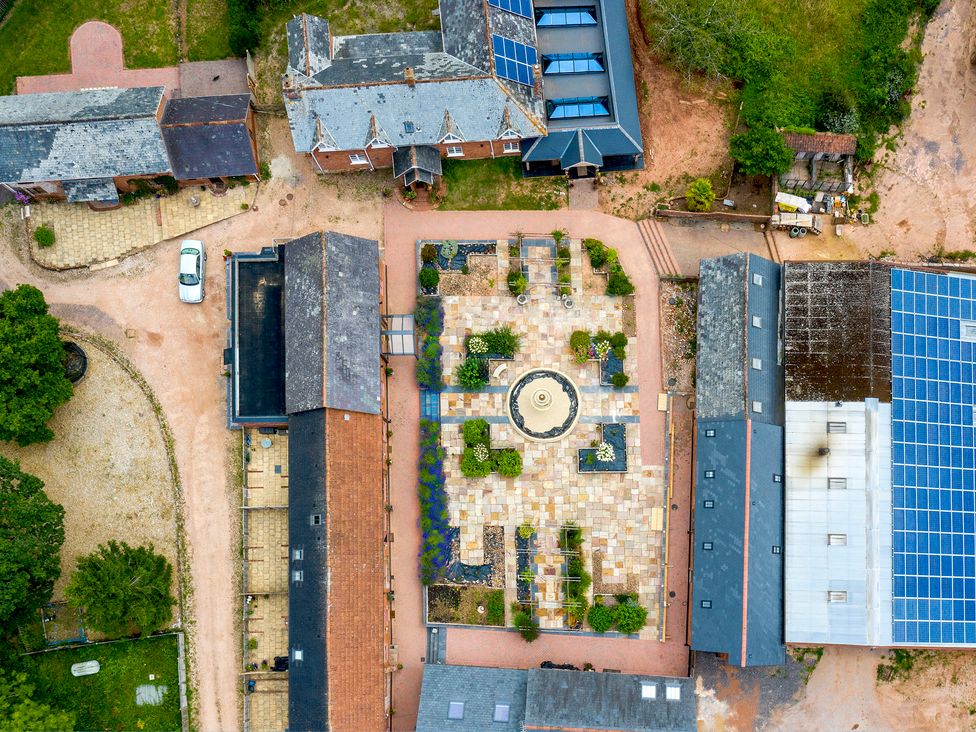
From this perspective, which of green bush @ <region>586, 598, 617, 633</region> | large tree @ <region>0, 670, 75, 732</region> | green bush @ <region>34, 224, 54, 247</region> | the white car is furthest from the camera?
green bush @ <region>34, 224, 54, 247</region>

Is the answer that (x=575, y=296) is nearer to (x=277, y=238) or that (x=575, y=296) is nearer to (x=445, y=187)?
(x=445, y=187)

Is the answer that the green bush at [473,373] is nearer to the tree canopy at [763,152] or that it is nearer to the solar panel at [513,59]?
the solar panel at [513,59]

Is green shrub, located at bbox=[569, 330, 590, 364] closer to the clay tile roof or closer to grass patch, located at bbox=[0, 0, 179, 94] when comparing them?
the clay tile roof

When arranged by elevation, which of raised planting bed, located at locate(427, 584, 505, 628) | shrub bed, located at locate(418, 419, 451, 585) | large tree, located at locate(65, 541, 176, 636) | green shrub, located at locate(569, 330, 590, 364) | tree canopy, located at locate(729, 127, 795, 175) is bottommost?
raised planting bed, located at locate(427, 584, 505, 628)

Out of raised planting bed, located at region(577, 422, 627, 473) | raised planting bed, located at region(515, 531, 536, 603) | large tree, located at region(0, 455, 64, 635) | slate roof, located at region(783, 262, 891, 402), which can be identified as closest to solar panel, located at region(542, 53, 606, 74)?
slate roof, located at region(783, 262, 891, 402)

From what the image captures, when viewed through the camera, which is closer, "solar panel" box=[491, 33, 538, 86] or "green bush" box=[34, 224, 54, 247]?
"solar panel" box=[491, 33, 538, 86]

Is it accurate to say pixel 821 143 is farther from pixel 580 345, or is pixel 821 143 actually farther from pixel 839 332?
pixel 580 345

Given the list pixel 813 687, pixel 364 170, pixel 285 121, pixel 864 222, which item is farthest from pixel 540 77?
pixel 813 687

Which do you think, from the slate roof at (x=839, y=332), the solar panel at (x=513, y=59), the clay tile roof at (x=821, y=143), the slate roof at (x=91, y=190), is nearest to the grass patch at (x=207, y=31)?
the slate roof at (x=91, y=190)
